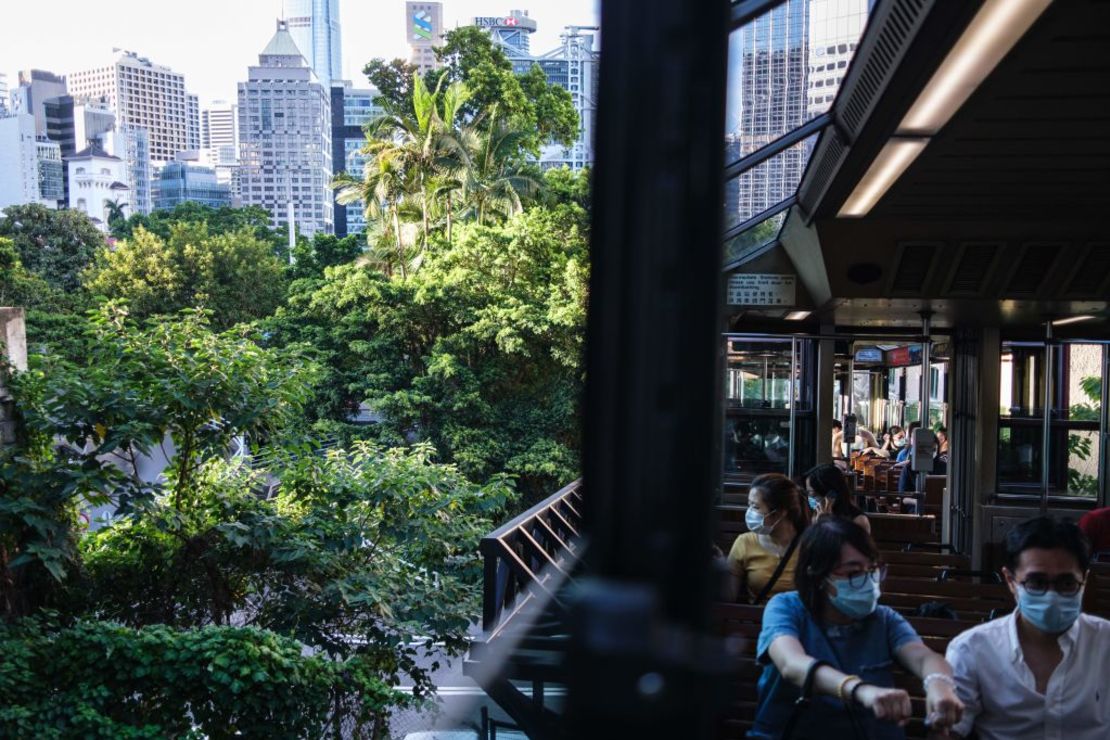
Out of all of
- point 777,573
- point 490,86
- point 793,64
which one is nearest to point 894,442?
point 793,64

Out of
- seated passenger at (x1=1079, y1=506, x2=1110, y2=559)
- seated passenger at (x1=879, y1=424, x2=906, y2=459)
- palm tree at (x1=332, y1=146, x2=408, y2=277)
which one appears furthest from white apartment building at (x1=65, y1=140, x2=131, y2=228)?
seated passenger at (x1=1079, y1=506, x2=1110, y2=559)

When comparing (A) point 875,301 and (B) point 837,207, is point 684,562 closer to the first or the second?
(B) point 837,207

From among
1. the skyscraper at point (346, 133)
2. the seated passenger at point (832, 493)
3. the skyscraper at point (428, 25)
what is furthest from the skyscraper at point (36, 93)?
the seated passenger at point (832, 493)

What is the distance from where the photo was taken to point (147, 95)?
175 m

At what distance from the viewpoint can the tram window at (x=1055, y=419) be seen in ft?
25.2

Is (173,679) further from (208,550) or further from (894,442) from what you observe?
(894,442)

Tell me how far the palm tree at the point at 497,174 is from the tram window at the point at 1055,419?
48.3 feet

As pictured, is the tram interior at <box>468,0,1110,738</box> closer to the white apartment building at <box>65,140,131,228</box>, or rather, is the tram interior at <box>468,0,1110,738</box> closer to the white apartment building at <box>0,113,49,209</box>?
the white apartment building at <box>0,113,49,209</box>

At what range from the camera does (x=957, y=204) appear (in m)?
5.43

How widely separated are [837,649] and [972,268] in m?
4.55

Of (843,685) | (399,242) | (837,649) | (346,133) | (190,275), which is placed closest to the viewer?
(843,685)

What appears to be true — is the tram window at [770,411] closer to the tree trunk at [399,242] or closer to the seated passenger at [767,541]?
the seated passenger at [767,541]

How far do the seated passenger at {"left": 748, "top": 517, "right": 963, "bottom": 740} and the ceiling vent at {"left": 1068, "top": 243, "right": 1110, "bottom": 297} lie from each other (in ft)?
14.2

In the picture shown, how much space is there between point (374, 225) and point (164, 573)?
16.9m
